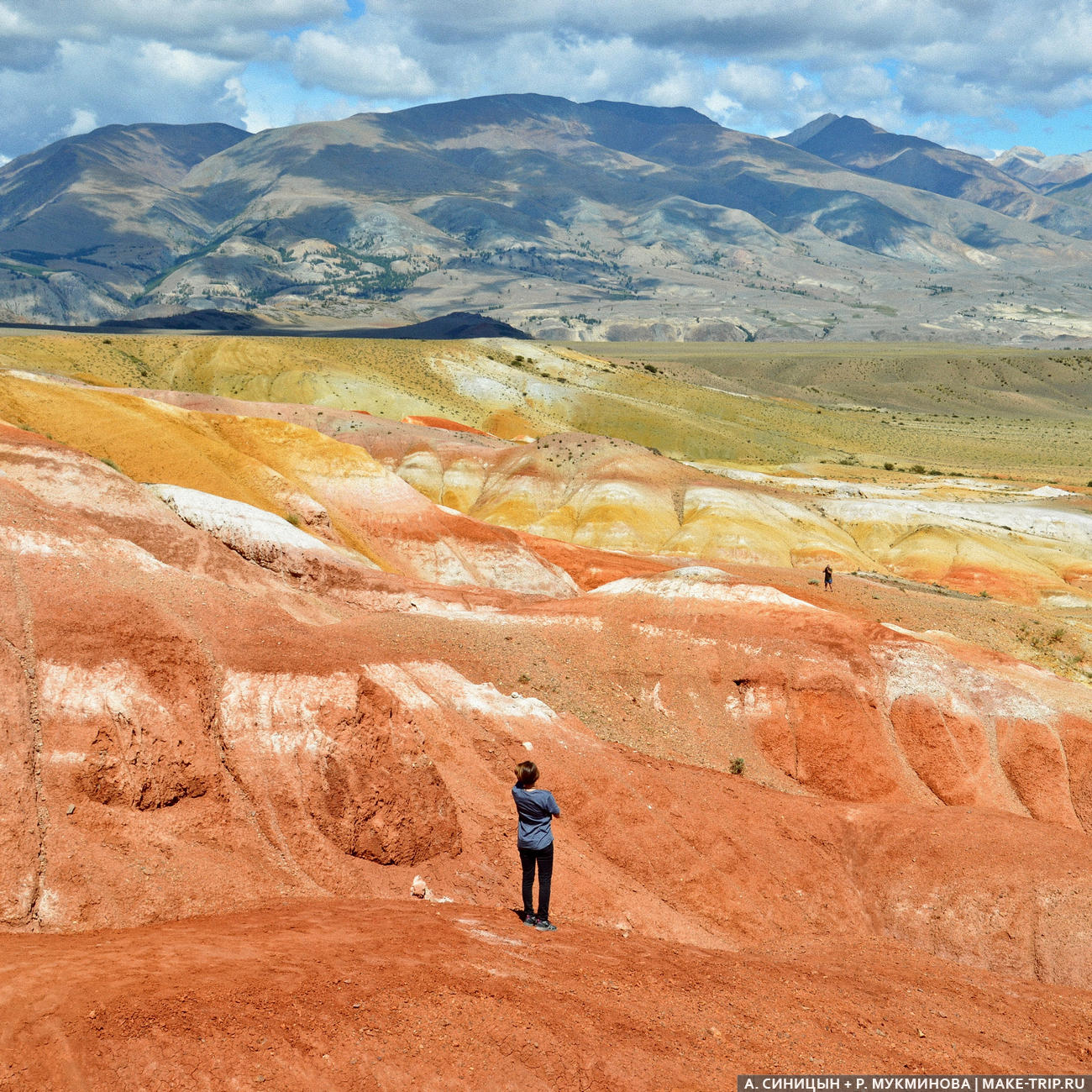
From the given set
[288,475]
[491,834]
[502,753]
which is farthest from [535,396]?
[491,834]

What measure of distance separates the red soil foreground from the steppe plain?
51 mm

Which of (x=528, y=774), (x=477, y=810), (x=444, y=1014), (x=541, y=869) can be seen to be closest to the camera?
(x=444, y=1014)

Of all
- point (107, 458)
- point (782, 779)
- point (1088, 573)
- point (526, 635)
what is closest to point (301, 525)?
point (107, 458)

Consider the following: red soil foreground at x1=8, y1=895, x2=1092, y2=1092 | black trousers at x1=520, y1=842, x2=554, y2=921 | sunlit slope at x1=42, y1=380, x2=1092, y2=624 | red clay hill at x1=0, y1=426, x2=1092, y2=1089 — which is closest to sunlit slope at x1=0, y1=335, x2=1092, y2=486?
sunlit slope at x1=42, y1=380, x2=1092, y2=624

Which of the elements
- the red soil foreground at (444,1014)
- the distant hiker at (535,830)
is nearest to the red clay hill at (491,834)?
the red soil foreground at (444,1014)

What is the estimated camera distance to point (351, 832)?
679 inches

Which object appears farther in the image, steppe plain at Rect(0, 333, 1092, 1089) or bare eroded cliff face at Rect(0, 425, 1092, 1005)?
bare eroded cliff face at Rect(0, 425, 1092, 1005)

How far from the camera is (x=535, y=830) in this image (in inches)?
531

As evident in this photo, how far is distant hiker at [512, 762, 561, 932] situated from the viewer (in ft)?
43.4

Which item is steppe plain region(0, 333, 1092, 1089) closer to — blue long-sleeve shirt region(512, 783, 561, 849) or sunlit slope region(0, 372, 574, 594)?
sunlit slope region(0, 372, 574, 594)

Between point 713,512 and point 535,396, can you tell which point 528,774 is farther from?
point 535,396

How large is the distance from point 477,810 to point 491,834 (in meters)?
0.75

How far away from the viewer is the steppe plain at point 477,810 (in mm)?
10086

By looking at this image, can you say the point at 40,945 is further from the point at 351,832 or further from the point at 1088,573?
the point at 1088,573
